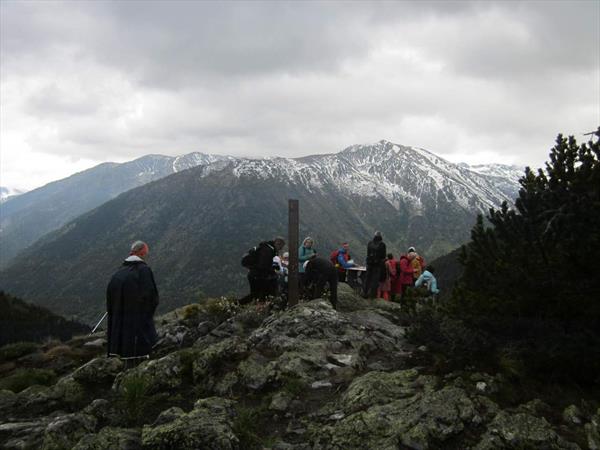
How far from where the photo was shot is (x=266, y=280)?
13258 millimetres

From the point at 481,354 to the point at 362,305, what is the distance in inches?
301

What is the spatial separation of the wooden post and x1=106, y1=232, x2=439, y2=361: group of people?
3.33 feet

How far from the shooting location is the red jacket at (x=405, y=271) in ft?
54.6

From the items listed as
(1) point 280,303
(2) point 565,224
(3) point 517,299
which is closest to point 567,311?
(3) point 517,299

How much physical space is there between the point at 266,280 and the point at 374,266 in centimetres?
438

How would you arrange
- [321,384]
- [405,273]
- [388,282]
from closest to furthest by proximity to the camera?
[321,384] → [388,282] → [405,273]

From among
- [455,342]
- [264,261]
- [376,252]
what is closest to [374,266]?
[376,252]

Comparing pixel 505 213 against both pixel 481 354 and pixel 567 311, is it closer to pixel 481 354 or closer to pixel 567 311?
pixel 567 311

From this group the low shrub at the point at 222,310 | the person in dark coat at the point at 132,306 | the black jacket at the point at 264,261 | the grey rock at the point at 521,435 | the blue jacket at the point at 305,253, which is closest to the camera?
the grey rock at the point at 521,435

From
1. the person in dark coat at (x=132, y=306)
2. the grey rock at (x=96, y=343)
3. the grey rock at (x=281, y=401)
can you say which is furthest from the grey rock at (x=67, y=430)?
the grey rock at (x=96, y=343)

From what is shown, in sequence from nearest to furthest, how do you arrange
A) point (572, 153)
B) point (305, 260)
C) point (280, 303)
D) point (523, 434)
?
point (523, 434) → point (572, 153) → point (280, 303) → point (305, 260)

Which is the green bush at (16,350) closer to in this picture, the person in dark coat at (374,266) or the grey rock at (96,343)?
the grey rock at (96,343)

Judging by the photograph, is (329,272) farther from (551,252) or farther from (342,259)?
(551,252)

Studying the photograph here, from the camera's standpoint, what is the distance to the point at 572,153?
7.89m
